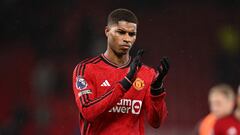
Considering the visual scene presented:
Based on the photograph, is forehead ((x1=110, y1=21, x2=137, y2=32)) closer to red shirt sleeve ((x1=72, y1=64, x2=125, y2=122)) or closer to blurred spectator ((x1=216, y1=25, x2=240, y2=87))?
red shirt sleeve ((x1=72, y1=64, x2=125, y2=122))

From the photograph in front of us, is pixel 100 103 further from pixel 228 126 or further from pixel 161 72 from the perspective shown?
pixel 228 126

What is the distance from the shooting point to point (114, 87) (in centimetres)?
534

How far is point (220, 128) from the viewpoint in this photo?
7508mm

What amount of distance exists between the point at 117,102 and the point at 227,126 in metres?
2.39

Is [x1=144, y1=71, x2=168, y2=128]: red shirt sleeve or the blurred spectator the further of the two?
the blurred spectator

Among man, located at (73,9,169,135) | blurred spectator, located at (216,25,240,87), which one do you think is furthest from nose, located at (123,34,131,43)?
blurred spectator, located at (216,25,240,87)

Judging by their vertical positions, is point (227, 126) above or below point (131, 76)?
below

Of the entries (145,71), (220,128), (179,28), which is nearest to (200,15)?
(179,28)

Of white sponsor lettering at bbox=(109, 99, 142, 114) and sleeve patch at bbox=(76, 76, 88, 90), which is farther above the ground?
sleeve patch at bbox=(76, 76, 88, 90)

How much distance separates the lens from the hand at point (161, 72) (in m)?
5.28

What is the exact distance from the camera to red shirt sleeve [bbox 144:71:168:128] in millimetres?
5527

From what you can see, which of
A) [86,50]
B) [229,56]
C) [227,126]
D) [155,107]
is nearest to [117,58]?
[155,107]

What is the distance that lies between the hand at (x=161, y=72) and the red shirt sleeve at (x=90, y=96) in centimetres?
31

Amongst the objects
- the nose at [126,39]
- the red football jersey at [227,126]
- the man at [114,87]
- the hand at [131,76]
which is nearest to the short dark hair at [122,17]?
the man at [114,87]
